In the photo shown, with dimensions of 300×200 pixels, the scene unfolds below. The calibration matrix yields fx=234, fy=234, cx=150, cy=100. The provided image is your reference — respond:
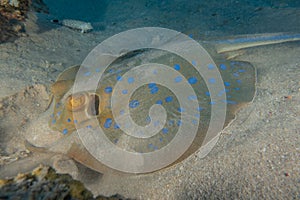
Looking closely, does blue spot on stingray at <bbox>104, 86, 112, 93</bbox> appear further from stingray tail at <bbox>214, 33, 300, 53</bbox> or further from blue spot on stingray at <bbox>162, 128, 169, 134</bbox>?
stingray tail at <bbox>214, 33, 300, 53</bbox>

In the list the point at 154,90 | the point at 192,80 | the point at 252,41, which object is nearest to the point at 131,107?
the point at 154,90

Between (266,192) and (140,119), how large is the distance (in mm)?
1386

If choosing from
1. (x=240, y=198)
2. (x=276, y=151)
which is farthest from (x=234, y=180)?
(x=276, y=151)

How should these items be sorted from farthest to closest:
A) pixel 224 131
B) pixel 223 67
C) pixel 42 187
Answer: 1. pixel 223 67
2. pixel 224 131
3. pixel 42 187

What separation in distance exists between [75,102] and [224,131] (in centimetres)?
172

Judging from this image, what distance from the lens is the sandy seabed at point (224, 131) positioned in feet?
6.77

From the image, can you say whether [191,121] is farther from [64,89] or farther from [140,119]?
[64,89]

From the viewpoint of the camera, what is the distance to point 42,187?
4.79 feet

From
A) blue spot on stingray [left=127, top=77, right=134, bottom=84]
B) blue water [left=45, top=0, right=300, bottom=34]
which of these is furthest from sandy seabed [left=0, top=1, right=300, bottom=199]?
blue water [left=45, top=0, right=300, bottom=34]

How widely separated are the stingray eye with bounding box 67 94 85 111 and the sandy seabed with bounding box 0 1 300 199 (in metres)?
0.88

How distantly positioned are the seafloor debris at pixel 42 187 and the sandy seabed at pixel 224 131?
967 millimetres

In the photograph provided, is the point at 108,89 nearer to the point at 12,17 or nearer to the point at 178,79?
the point at 178,79

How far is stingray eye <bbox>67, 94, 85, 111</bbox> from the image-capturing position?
Result: 2.57 metres

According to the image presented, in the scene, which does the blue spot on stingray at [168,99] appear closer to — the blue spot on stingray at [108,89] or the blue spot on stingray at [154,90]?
the blue spot on stingray at [154,90]
